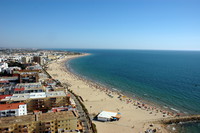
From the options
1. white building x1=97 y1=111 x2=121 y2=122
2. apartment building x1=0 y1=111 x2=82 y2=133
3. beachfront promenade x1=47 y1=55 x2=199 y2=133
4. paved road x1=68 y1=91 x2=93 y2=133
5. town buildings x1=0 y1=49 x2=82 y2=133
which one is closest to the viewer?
apartment building x1=0 y1=111 x2=82 y2=133

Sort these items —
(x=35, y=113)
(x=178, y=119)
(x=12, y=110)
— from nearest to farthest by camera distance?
1. (x=12, y=110)
2. (x=35, y=113)
3. (x=178, y=119)

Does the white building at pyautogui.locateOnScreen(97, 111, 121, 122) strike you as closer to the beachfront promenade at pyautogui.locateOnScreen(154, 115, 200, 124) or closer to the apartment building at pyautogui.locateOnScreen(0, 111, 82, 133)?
the apartment building at pyautogui.locateOnScreen(0, 111, 82, 133)

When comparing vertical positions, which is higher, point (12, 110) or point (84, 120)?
point (12, 110)

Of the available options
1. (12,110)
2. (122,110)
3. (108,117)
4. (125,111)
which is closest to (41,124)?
(12,110)

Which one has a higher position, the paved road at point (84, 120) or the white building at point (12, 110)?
the white building at point (12, 110)

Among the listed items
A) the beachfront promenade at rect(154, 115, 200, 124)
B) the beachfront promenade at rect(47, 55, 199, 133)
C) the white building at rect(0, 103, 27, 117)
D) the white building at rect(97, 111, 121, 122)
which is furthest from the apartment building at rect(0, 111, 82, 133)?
the beachfront promenade at rect(154, 115, 200, 124)

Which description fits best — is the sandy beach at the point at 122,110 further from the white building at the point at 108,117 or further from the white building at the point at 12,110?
the white building at the point at 12,110

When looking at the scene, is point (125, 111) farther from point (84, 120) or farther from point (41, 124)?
point (41, 124)

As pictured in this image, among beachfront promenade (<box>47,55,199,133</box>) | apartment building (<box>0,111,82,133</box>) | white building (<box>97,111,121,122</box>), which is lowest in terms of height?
beachfront promenade (<box>47,55,199,133</box>)

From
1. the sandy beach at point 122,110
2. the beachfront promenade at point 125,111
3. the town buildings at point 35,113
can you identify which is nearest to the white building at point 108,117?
the sandy beach at point 122,110

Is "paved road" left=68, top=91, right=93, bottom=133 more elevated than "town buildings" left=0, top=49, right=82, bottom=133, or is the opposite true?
"town buildings" left=0, top=49, right=82, bottom=133

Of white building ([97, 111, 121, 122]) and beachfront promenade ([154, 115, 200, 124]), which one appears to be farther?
beachfront promenade ([154, 115, 200, 124])
